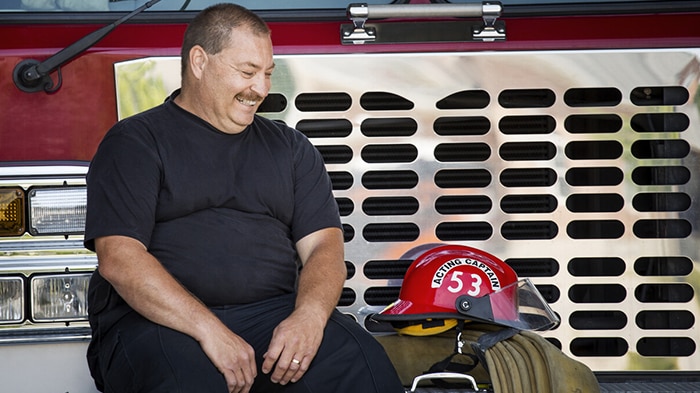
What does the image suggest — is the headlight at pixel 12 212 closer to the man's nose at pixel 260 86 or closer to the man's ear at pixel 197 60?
the man's ear at pixel 197 60

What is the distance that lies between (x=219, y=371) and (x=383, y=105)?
1.09 metres

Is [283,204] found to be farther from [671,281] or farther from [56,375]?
[671,281]

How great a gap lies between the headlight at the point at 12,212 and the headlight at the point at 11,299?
5.4 inches

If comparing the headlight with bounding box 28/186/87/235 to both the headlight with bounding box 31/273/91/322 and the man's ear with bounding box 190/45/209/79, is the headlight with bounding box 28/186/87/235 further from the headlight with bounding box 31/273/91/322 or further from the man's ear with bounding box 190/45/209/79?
the man's ear with bounding box 190/45/209/79

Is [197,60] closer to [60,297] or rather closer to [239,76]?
[239,76]

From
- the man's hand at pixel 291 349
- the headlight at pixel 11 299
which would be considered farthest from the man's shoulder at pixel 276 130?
the headlight at pixel 11 299

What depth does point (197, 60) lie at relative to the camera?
324 centimetres

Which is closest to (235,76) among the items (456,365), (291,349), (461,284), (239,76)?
(239,76)

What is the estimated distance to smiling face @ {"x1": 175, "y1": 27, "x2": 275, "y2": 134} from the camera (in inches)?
126

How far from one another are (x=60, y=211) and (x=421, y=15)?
119cm

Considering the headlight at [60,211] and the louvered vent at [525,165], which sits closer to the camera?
the headlight at [60,211]

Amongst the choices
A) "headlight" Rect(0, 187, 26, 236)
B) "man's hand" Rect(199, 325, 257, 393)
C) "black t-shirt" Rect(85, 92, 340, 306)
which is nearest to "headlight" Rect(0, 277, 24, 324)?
"headlight" Rect(0, 187, 26, 236)

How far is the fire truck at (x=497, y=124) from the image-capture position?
353 cm

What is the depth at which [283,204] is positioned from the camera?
3299 mm
